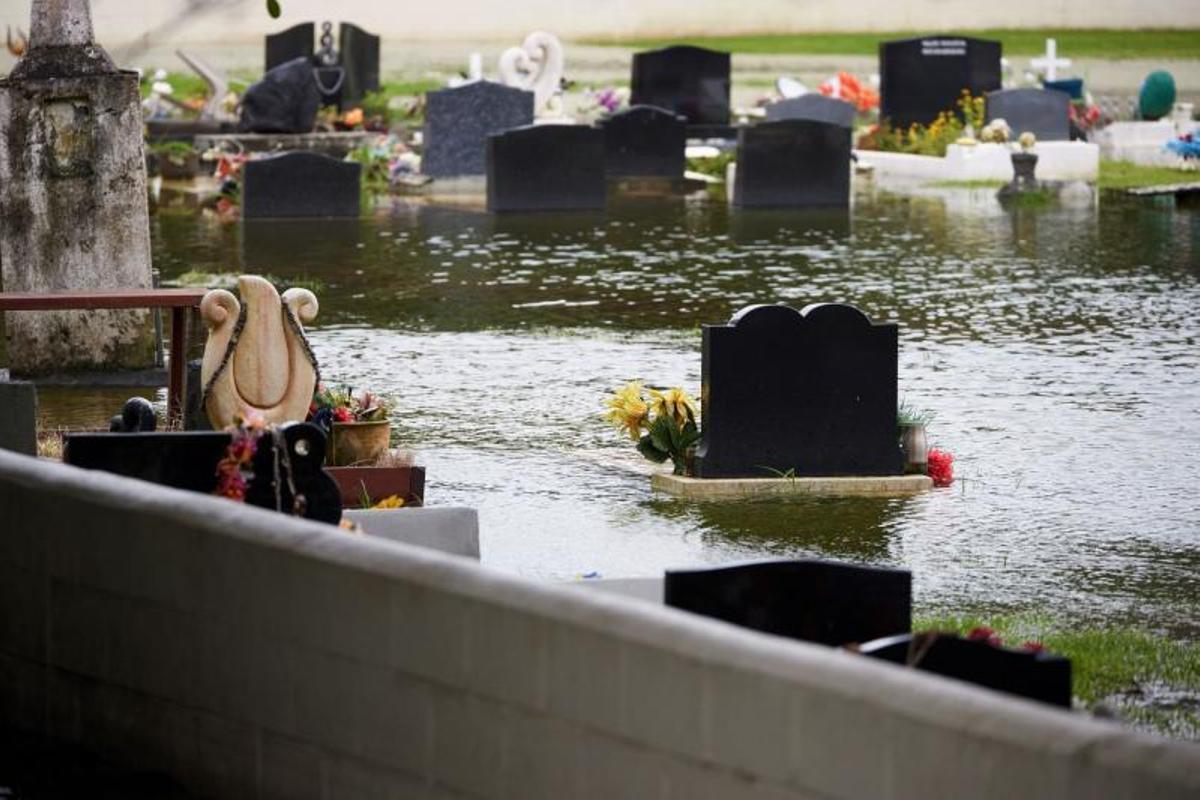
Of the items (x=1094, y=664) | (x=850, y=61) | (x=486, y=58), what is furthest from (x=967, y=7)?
(x=1094, y=664)

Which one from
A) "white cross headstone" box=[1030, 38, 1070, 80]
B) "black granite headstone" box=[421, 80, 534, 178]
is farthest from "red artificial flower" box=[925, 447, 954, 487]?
"white cross headstone" box=[1030, 38, 1070, 80]

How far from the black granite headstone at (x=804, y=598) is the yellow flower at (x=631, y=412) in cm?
499

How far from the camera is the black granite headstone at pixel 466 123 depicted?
31062mm

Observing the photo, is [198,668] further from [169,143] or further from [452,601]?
[169,143]

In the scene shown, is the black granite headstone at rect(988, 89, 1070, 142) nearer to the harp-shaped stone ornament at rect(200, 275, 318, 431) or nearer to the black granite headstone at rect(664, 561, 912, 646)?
the harp-shaped stone ornament at rect(200, 275, 318, 431)

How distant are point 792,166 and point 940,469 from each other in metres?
16.5

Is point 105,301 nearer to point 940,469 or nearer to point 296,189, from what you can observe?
point 940,469


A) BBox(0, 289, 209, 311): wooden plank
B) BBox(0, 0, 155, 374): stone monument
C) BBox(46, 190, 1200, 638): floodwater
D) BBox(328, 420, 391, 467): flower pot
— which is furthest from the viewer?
BBox(0, 0, 155, 374): stone monument

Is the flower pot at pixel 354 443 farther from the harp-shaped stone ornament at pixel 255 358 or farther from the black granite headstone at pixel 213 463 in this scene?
the black granite headstone at pixel 213 463

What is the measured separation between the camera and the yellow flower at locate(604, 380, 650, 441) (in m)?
12.3

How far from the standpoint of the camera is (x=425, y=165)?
31.3 metres

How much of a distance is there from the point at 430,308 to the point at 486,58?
117 feet

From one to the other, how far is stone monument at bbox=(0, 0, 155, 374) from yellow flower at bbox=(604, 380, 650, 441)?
13.8 ft

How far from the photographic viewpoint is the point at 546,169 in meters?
27.8
